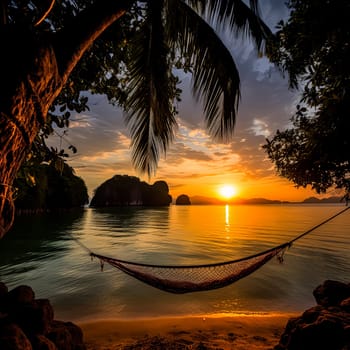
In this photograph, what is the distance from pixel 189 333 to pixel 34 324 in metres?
2.19

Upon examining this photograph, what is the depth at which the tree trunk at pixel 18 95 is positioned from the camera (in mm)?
817

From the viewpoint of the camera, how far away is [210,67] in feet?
6.83

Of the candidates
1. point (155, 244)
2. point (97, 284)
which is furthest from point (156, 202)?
point (97, 284)

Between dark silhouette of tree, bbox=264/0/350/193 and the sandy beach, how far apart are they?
280 cm

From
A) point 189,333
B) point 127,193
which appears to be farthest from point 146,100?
point 127,193

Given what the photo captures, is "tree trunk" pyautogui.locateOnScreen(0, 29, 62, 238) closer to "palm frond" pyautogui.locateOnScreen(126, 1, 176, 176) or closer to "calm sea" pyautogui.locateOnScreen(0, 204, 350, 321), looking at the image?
"palm frond" pyautogui.locateOnScreen(126, 1, 176, 176)

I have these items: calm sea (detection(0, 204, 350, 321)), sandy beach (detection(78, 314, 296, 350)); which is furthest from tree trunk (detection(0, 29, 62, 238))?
calm sea (detection(0, 204, 350, 321))

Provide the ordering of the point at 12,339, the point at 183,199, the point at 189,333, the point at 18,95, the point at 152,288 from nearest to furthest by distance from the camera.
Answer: the point at 18,95 → the point at 12,339 → the point at 189,333 → the point at 152,288 → the point at 183,199

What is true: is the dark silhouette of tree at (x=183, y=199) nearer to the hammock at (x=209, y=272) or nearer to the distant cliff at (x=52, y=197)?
the distant cliff at (x=52, y=197)

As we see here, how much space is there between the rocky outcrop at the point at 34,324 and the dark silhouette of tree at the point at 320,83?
3.87m

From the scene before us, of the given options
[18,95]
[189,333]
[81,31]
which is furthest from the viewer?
[189,333]

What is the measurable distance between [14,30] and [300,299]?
677cm

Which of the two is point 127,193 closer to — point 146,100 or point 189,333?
point 189,333

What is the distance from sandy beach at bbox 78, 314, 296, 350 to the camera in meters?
2.80
